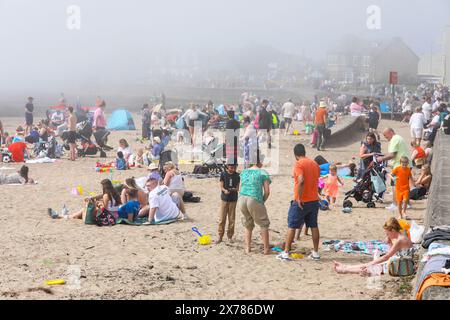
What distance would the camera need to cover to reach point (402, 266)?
9.52 meters

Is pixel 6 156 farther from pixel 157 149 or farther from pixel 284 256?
pixel 284 256

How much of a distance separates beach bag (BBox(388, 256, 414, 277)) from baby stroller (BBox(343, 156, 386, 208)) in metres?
5.22

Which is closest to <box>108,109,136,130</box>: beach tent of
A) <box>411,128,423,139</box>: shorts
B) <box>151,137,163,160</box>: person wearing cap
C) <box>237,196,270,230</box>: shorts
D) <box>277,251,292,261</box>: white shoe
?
<box>151,137,163,160</box>: person wearing cap

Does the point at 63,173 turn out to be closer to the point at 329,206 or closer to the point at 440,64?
the point at 329,206

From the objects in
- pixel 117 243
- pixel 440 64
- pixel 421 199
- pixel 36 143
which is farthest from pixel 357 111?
pixel 440 64

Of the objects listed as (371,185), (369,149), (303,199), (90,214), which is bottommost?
(90,214)

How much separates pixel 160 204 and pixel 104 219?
1023 mm

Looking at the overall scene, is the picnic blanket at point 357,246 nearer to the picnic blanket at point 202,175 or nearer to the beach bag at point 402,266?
the beach bag at point 402,266

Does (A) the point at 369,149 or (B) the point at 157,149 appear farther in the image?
(B) the point at 157,149

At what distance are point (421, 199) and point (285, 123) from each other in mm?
18632

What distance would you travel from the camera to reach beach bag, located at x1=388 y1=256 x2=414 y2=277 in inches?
375

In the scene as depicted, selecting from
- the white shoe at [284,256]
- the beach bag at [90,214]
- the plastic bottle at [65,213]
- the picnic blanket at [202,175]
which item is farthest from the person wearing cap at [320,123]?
the white shoe at [284,256]

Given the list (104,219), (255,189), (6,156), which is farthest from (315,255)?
(6,156)

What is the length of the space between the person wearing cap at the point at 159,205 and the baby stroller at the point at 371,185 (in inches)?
142
